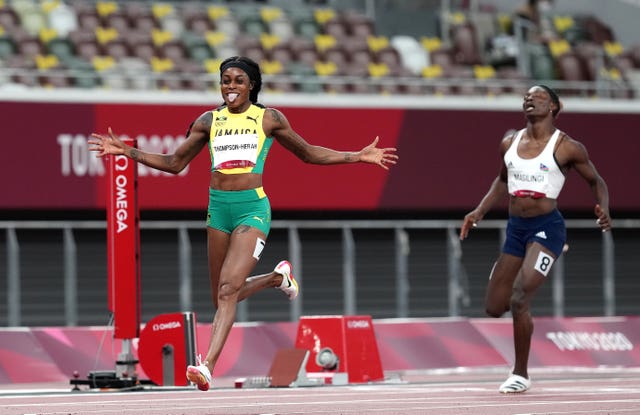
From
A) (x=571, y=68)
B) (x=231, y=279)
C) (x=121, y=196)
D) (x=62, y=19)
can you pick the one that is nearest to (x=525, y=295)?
(x=231, y=279)

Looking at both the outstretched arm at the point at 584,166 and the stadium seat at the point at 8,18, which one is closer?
the outstretched arm at the point at 584,166

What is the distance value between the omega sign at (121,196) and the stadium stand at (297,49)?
8.93 metres

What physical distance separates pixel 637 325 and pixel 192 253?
7206 millimetres

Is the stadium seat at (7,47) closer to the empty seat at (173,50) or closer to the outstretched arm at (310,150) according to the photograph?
the empty seat at (173,50)

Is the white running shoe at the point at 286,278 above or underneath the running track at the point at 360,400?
above

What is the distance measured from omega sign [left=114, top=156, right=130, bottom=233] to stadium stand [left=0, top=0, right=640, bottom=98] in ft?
29.3

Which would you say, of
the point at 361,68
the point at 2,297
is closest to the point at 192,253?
the point at 2,297

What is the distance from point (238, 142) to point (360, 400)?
7.20 feet

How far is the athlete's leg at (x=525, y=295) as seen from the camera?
42.1 feet

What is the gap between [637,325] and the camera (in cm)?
1973

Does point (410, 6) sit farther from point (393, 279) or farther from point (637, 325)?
point (637, 325)

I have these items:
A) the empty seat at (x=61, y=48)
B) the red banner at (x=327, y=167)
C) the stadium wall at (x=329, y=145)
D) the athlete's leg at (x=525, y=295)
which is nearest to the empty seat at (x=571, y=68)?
the stadium wall at (x=329, y=145)

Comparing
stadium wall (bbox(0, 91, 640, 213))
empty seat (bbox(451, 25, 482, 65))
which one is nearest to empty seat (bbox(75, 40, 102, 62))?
stadium wall (bbox(0, 91, 640, 213))

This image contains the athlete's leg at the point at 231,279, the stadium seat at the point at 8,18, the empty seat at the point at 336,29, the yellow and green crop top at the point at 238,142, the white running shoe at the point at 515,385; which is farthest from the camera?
the empty seat at the point at 336,29
